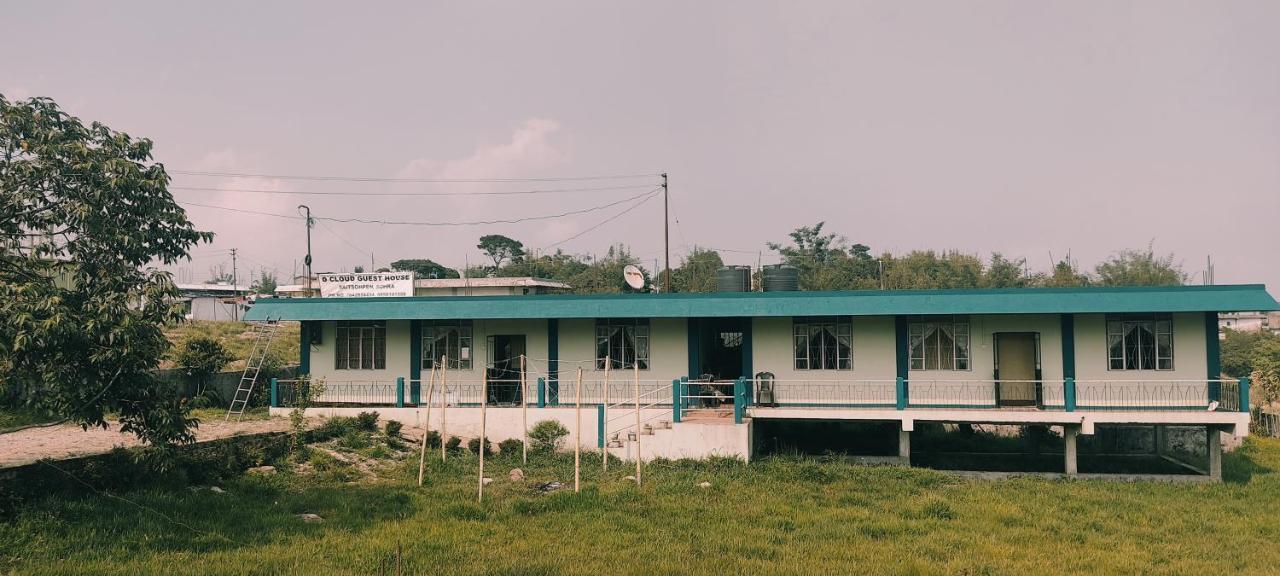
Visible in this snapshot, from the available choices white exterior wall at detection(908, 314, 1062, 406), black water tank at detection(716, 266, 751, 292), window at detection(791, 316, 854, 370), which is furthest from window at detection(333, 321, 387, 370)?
white exterior wall at detection(908, 314, 1062, 406)

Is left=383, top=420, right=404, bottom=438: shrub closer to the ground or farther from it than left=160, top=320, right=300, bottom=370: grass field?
closer to the ground

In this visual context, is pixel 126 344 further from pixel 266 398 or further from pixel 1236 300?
pixel 1236 300

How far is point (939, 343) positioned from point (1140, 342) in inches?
176

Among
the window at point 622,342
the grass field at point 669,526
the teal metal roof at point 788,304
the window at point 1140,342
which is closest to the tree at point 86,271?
the grass field at point 669,526

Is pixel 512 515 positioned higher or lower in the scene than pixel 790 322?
lower

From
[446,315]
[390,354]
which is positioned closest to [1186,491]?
[446,315]

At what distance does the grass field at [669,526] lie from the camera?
496 inches

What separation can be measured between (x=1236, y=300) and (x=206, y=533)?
69.1ft

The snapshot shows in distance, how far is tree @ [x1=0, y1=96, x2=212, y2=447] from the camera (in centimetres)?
1272

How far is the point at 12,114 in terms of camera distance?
42.4ft

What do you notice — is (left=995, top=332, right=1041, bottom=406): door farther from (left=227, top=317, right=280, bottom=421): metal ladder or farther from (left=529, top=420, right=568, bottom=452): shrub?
(left=227, top=317, right=280, bottom=421): metal ladder

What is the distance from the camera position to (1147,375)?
20.4m

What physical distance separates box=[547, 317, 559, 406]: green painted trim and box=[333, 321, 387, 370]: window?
4.70 meters

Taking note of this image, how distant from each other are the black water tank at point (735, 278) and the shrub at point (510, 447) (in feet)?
23.8
